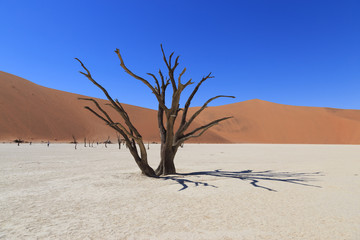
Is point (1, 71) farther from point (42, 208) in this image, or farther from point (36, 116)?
point (42, 208)

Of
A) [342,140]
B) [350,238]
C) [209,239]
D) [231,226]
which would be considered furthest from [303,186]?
[342,140]

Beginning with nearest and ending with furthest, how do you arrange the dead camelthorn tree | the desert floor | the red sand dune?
the desert floor < the dead camelthorn tree < the red sand dune

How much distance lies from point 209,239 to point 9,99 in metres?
55.9

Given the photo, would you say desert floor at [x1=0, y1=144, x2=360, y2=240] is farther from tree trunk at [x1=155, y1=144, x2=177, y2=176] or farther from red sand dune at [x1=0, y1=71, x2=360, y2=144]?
red sand dune at [x1=0, y1=71, x2=360, y2=144]

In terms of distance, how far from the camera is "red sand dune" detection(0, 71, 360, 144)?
44219mm

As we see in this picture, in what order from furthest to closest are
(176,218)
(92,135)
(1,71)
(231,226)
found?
(1,71) < (92,135) < (176,218) < (231,226)

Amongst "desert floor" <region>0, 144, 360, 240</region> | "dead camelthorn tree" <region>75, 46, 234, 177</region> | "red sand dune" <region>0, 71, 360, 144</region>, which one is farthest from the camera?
"red sand dune" <region>0, 71, 360, 144</region>

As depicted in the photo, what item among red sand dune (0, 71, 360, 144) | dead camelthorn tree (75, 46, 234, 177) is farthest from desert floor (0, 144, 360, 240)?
red sand dune (0, 71, 360, 144)

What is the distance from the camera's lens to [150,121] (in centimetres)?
6397

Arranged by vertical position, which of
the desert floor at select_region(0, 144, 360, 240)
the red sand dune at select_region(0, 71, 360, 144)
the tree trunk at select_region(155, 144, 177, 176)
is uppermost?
the red sand dune at select_region(0, 71, 360, 144)

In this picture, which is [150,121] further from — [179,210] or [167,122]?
[179,210]

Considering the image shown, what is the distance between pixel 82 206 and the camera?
155 inches

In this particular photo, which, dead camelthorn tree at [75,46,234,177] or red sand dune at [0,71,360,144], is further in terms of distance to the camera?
red sand dune at [0,71,360,144]

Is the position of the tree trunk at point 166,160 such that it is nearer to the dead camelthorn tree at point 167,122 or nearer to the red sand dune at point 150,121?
the dead camelthorn tree at point 167,122
